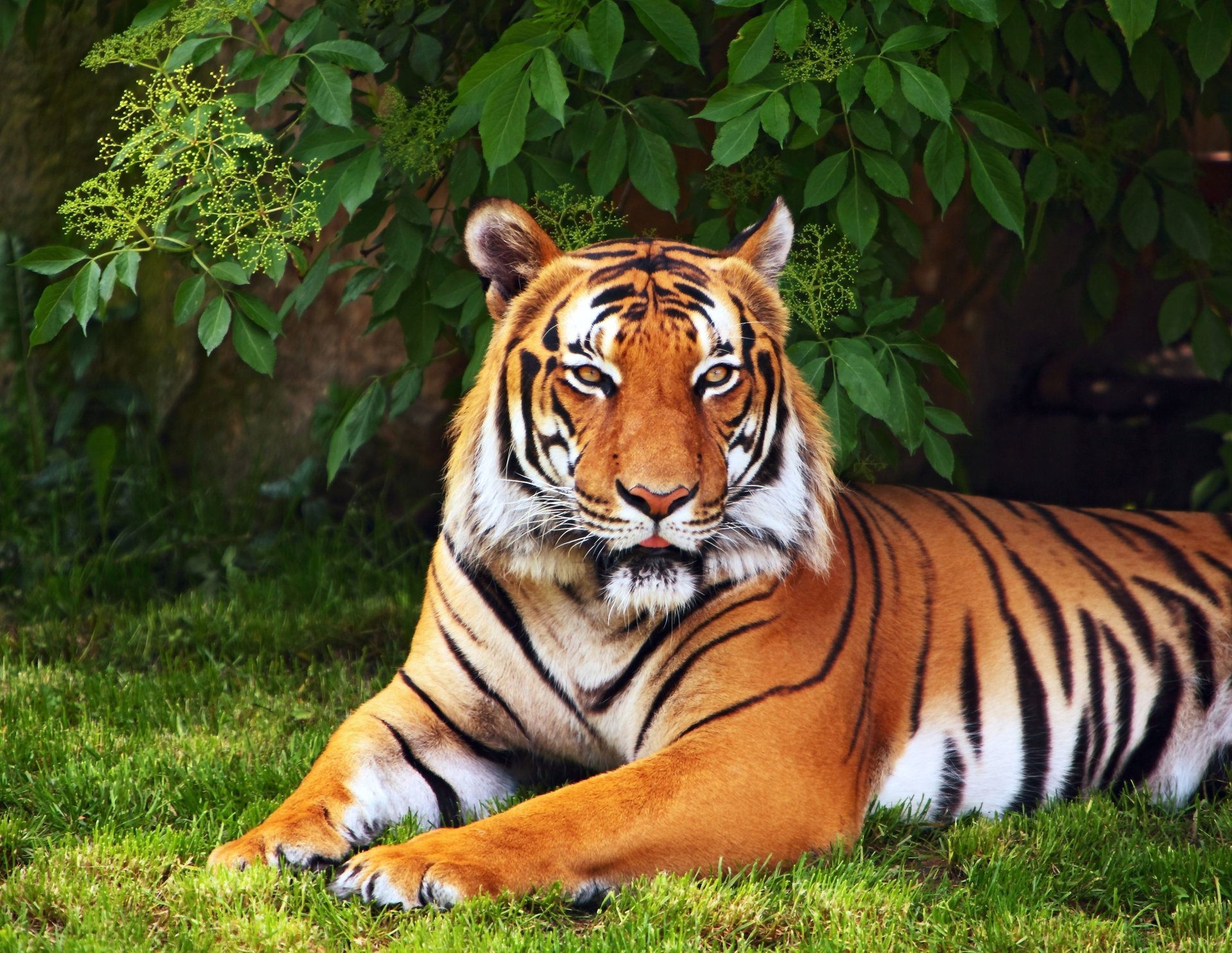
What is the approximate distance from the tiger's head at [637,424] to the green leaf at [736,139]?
24 cm

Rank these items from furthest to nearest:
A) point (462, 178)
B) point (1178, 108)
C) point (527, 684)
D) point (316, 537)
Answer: point (316, 537)
point (1178, 108)
point (462, 178)
point (527, 684)

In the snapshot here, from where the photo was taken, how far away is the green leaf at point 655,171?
285cm

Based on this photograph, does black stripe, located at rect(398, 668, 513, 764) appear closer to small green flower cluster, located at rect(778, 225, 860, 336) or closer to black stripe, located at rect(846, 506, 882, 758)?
black stripe, located at rect(846, 506, 882, 758)

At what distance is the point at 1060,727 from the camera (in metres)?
3.02

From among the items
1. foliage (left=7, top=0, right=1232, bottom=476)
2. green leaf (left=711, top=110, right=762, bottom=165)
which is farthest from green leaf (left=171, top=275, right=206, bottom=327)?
green leaf (left=711, top=110, right=762, bottom=165)

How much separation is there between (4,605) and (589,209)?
2363mm

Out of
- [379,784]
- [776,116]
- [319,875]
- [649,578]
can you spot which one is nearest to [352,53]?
[776,116]

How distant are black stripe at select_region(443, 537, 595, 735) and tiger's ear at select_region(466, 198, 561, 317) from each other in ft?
1.81

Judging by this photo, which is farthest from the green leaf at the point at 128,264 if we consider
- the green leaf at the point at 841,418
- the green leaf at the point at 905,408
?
the green leaf at the point at 905,408

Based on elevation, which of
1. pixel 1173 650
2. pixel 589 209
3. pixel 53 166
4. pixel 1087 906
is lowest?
pixel 1087 906

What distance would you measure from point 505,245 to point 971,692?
138 centimetres

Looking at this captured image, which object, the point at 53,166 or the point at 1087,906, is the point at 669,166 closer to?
the point at 1087,906

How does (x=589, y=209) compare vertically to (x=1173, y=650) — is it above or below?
above

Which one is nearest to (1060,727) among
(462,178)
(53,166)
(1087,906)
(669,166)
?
(1087,906)
